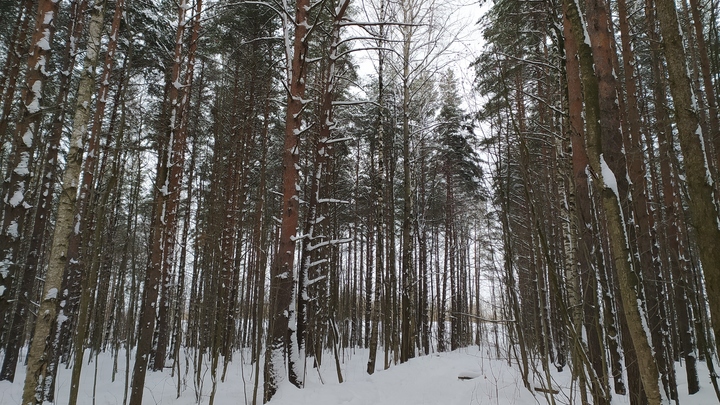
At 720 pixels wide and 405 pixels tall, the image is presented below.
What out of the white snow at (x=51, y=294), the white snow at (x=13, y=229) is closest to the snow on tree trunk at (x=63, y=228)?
the white snow at (x=51, y=294)

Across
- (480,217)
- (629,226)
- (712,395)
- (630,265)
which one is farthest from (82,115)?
(480,217)

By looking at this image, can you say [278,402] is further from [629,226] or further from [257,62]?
[257,62]

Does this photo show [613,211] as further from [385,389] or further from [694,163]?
[385,389]

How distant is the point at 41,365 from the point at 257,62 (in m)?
10.3

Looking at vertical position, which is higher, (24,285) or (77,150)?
(77,150)

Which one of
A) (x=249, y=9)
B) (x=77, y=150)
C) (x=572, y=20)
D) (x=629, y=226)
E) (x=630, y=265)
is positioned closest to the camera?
(x=630, y=265)

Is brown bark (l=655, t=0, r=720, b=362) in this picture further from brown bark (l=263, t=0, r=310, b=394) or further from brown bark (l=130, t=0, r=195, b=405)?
brown bark (l=130, t=0, r=195, b=405)

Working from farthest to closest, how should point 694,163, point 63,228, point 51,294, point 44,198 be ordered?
point 44,198
point 63,228
point 51,294
point 694,163

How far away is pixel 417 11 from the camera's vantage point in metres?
10.7

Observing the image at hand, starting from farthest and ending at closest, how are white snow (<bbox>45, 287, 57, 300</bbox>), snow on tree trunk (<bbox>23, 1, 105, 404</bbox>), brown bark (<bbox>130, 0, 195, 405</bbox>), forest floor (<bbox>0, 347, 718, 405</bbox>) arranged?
brown bark (<bbox>130, 0, 195, 405</bbox>) < forest floor (<bbox>0, 347, 718, 405</bbox>) < white snow (<bbox>45, 287, 57, 300</bbox>) < snow on tree trunk (<bbox>23, 1, 105, 404</bbox>)

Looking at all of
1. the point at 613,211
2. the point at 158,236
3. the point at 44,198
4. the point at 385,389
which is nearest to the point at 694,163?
the point at 613,211

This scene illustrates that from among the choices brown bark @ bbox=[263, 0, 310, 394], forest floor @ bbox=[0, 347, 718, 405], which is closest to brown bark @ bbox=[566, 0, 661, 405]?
forest floor @ bbox=[0, 347, 718, 405]

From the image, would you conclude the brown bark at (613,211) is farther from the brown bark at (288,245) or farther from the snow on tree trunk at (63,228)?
the snow on tree trunk at (63,228)

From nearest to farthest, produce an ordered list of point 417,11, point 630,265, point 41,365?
point 630,265 → point 41,365 → point 417,11
